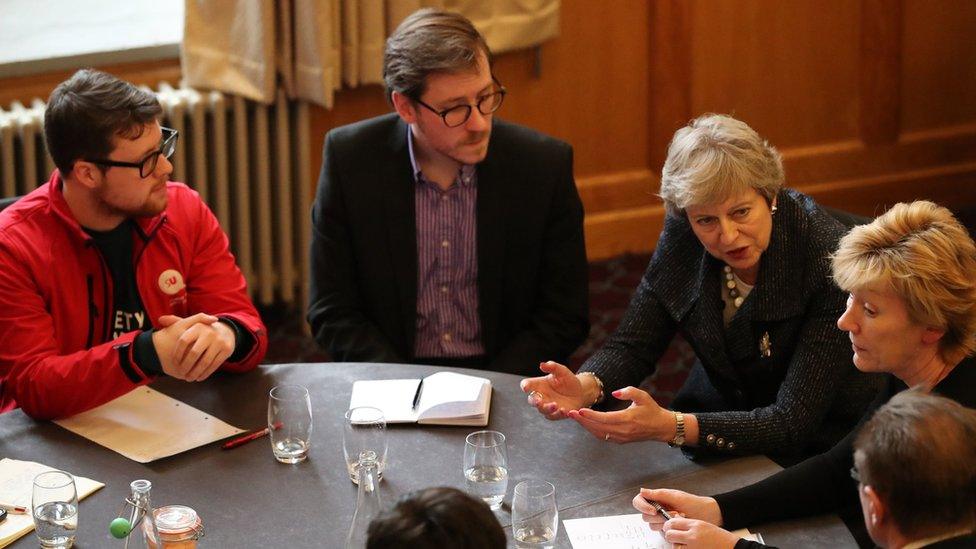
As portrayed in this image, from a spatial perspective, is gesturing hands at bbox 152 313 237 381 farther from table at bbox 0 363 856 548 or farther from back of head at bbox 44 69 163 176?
back of head at bbox 44 69 163 176

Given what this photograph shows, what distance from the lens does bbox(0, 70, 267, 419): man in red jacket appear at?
95.1 inches

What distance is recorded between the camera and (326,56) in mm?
4016

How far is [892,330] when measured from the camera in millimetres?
2066

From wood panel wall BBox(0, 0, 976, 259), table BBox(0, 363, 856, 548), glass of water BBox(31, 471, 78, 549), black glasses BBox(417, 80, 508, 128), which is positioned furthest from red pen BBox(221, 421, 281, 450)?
wood panel wall BBox(0, 0, 976, 259)

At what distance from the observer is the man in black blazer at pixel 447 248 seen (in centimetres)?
305

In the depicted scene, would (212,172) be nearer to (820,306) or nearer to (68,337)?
(68,337)

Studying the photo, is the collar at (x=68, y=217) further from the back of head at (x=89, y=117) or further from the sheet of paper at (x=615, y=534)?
the sheet of paper at (x=615, y=534)

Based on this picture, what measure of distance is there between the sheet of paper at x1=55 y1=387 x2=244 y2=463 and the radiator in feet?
5.50

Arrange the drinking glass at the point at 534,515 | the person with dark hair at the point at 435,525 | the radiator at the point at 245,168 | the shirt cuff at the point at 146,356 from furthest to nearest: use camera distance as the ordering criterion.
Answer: the radiator at the point at 245,168, the shirt cuff at the point at 146,356, the drinking glass at the point at 534,515, the person with dark hair at the point at 435,525

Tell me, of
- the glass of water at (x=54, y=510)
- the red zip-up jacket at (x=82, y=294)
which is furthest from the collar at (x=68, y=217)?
the glass of water at (x=54, y=510)

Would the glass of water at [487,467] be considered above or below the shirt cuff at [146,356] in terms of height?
below

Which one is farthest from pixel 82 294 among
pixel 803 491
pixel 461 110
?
pixel 803 491

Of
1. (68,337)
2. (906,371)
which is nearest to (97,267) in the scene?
(68,337)

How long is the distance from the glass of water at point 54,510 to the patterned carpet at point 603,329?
2303mm
